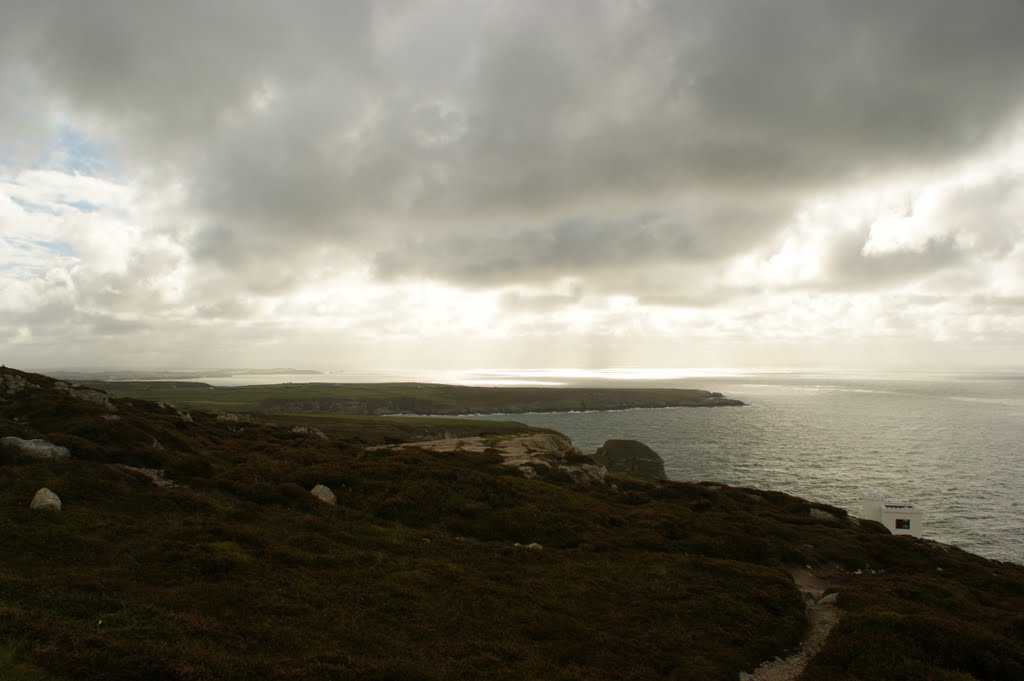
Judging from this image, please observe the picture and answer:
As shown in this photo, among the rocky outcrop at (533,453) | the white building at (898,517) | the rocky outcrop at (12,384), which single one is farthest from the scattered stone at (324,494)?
the white building at (898,517)

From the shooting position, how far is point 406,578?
2105 cm

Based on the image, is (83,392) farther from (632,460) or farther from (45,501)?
(632,460)

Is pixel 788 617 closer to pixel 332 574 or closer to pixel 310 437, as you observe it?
pixel 332 574

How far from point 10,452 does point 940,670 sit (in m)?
42.0

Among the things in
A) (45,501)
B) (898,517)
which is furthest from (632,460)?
(45,501)

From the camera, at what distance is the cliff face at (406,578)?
14.1 m

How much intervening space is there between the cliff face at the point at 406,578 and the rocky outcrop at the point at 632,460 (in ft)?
180

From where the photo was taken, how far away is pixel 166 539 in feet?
67.7

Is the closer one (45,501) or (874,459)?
(45,501)

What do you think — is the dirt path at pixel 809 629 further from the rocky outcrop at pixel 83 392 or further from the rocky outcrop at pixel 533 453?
the rocky outcrop at pixel 83 392

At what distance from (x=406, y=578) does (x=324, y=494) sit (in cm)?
1319

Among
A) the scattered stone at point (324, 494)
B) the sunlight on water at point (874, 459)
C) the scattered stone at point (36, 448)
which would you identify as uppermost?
the scattered stone at point (36, 448)

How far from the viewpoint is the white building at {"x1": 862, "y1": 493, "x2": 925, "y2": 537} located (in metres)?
54.0

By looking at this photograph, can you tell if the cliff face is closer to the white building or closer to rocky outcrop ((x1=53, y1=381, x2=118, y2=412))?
rocky outcrop ((x1=53, y1=381, x2=118, y2=412))
